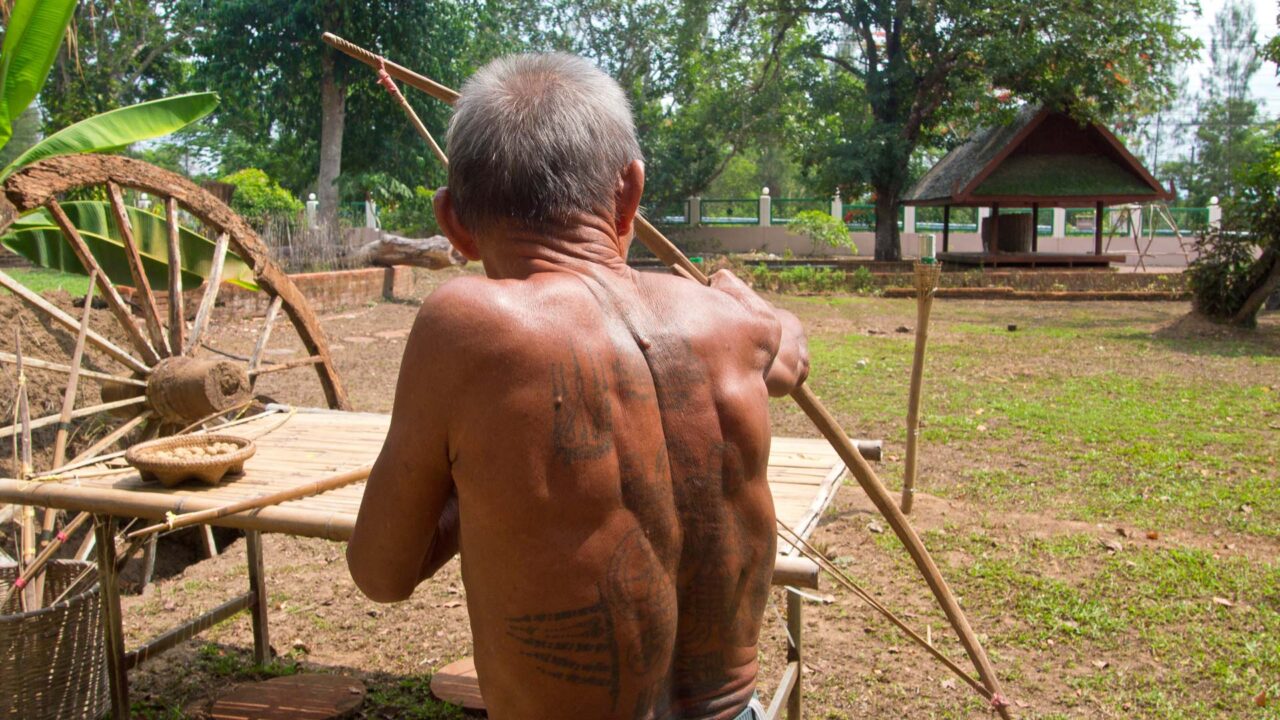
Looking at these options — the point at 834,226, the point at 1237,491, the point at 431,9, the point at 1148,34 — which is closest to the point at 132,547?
the point at 1237,491

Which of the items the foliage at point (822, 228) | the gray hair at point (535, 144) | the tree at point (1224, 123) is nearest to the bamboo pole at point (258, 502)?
the gray hair at point (535, 144)

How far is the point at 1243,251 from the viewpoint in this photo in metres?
12.5

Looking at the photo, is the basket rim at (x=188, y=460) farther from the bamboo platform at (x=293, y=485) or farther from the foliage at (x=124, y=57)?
the foliage at (x=124, y=57)

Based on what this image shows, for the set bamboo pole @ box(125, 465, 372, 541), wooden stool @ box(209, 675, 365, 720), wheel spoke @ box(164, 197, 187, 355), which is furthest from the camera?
wheel spoke @ box(164, 197, 187, 355)

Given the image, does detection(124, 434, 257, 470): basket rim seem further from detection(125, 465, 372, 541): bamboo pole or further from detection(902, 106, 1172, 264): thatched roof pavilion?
detection(902, 106, 1172, 264): thatched roof pavilion

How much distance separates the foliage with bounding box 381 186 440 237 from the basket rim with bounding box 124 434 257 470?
77.5ft

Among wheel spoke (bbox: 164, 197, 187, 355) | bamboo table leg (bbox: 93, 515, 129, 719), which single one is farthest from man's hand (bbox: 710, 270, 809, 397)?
wheel spoke (bbox: 164, 197, 187, 355)

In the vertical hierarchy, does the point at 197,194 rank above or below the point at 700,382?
above

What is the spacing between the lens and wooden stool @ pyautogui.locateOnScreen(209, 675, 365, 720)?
11.1ft

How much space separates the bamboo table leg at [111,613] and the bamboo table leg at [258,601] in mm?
640

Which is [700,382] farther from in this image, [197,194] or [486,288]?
[197,194]

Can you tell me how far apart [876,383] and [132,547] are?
702cm

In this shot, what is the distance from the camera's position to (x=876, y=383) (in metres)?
9.03

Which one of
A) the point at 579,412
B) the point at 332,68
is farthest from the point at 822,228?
the point at 579,412
